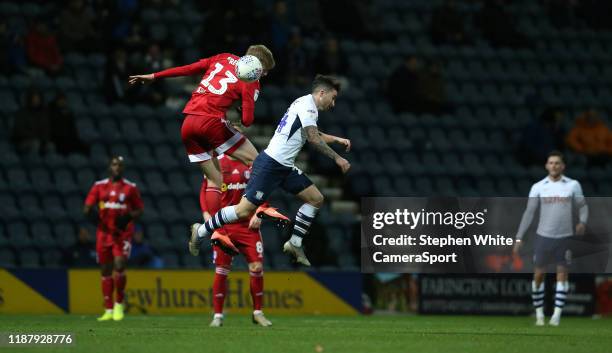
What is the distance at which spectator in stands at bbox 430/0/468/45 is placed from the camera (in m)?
24.0

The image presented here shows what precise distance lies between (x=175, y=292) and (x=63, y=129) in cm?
335

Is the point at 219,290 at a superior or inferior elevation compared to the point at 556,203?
inferior

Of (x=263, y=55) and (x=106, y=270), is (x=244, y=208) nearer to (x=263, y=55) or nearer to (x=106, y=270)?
(x=263, y=55)

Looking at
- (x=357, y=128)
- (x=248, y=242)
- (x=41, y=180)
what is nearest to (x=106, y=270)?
(x=41, y=180)

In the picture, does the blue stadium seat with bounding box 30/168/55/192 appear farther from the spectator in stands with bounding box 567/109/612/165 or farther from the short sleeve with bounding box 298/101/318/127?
the spectator in stands with bounding box 567/109/612/165

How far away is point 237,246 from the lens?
14078 mm

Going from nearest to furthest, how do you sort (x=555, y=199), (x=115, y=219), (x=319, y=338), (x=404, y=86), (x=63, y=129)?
(x=319, y=338) < (x=555, y=199) < (x=115, y=219) < (x=63, y=129) < (x=404, y=86)

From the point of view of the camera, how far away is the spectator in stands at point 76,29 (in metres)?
21.3

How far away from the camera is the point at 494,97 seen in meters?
23.7

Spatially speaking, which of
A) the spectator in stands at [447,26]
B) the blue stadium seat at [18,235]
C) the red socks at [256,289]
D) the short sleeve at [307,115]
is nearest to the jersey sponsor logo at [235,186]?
the red socks at [256,289]

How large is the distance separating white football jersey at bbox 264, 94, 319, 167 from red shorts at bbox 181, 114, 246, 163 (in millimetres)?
623

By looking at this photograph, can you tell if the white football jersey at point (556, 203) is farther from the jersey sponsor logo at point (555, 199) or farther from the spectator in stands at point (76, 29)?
the spectator in stands at point (76, 29)

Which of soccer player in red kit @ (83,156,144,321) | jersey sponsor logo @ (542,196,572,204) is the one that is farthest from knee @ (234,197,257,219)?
jersey sponsor logo @ (542,196,572,204)

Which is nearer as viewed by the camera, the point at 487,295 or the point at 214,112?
the point at 214,112
